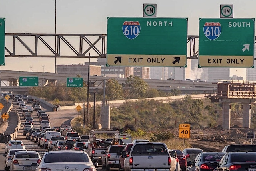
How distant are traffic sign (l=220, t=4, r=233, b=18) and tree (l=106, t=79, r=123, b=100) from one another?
13872 cm

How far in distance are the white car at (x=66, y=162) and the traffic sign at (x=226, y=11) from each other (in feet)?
74.7

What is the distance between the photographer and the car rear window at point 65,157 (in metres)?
23.2

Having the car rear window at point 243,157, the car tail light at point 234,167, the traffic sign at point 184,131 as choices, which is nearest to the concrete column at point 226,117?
the traffic sign at point 184,131

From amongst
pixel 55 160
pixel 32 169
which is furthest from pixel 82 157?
pixel 32 169

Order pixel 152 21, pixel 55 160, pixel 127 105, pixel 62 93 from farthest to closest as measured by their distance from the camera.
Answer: pixel 62 93
pixel 127 105
pixel 152 21
pixel 55 160

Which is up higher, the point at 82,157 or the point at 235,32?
the point at 235,32

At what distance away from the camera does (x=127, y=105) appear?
16650cm

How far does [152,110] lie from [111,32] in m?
123

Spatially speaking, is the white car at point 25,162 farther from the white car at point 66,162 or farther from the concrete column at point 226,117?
the concrete column at point 226,117

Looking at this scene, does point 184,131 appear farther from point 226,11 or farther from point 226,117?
point 226,117

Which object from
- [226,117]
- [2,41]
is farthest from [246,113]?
[2,41]

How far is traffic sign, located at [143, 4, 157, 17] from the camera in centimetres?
4391

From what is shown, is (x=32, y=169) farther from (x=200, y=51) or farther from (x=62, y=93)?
(x=62, y=93)

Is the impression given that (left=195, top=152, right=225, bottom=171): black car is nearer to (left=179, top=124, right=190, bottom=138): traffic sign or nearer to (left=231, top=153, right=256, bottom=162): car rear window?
(left=231, top=153, right=256, bottom=162): car rear window
